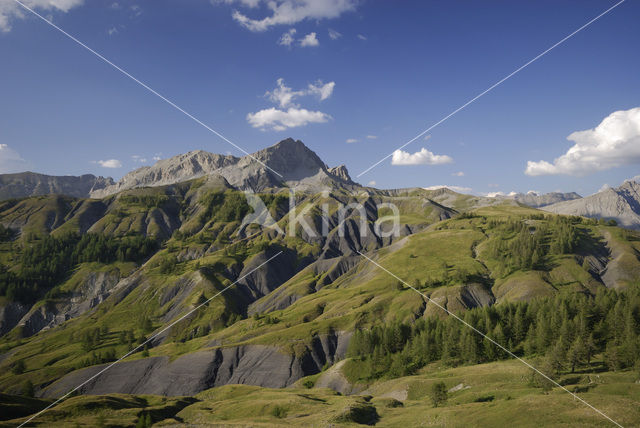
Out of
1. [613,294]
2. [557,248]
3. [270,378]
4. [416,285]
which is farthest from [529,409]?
[557,248]

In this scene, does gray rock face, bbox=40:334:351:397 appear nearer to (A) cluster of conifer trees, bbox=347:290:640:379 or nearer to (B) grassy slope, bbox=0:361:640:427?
(A) cluster of conifer trees, bbox=347:290:640:379

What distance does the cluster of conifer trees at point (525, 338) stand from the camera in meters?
73.5

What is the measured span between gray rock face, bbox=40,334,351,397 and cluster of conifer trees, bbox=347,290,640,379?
22.1 meters

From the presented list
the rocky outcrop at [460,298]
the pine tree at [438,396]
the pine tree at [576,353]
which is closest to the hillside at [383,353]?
the pine tree at [576,353]

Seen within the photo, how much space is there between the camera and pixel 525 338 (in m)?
102

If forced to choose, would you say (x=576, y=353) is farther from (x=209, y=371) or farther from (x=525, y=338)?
(x=209, y=371)

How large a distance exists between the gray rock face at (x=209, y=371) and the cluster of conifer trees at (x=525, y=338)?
2209 centimetres

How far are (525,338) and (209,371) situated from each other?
365ft

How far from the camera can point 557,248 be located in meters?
194

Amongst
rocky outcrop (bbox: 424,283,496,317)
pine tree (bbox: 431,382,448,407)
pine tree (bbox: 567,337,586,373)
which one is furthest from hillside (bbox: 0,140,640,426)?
pine tree (bbox: 431,382,448,407)

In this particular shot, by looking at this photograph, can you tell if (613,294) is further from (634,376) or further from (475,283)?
(475,283)

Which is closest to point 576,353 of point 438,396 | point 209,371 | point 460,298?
point 438,396

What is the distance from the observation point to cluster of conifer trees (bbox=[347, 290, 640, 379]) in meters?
73.5

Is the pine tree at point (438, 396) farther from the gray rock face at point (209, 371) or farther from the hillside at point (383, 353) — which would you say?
the gray rock face at point (209, 371)
